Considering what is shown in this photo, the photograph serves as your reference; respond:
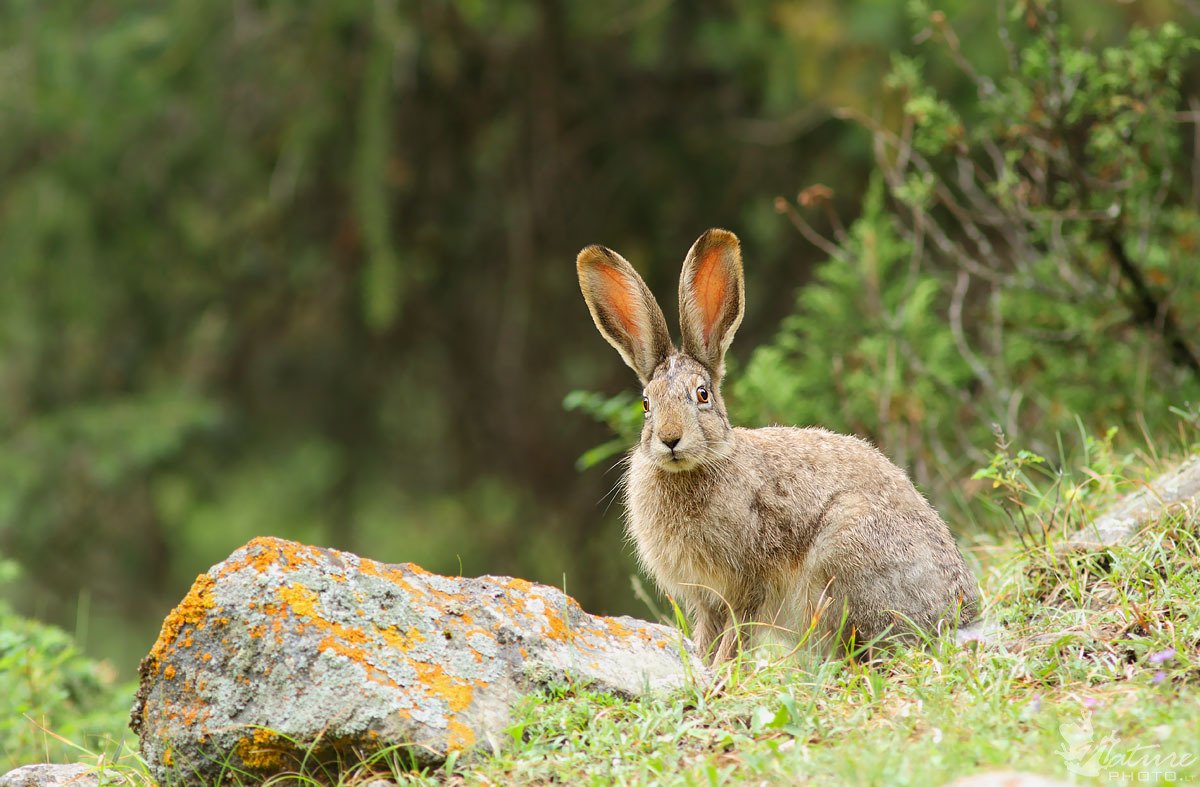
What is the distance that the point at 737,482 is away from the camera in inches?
216

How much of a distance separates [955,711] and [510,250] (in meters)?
7.69

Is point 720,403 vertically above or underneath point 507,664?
above

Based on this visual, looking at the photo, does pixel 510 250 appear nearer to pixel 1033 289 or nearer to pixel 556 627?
pixel 1033 289

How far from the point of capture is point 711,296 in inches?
227

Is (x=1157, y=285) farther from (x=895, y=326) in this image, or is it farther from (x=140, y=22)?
(x=140, y=22)

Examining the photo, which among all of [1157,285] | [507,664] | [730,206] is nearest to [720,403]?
[507,664]

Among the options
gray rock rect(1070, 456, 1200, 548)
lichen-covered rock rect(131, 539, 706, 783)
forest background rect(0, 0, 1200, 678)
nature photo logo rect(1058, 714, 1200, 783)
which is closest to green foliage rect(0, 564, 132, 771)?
lichen-covered rock rect(131, 539, 706, 783)

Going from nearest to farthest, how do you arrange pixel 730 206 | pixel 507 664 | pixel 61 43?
pixel 507 664, pixel 61 43, pixel 730 206

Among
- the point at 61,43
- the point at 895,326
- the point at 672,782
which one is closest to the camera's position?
the point at 672,782

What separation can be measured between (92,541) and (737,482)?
26.9 ft

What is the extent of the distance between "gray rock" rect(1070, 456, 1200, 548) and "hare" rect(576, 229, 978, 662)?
535 millimetres

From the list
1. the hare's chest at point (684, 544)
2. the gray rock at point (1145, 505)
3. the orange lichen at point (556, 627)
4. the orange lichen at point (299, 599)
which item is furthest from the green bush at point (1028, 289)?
the orange lichen at point (299, 599)

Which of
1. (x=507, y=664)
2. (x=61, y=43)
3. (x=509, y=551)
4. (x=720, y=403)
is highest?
(x=61, y=43)

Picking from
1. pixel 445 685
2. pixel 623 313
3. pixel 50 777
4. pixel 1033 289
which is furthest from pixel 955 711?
pixel 1033 289
